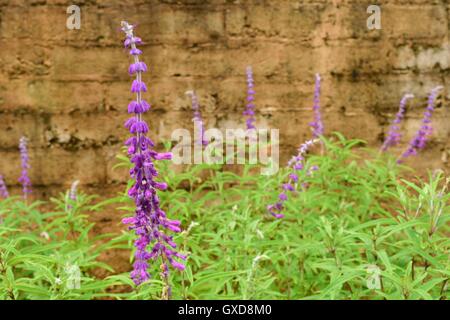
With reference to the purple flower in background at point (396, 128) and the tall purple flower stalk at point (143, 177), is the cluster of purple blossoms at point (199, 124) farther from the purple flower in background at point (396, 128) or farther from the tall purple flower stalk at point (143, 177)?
the tall purple flower stalk at point (143, 177)

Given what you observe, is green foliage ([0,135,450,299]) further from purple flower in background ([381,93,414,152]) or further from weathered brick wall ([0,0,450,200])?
weathered brick wall ([0,0,450,200])

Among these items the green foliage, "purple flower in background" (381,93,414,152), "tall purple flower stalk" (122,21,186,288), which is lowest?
the green foliage

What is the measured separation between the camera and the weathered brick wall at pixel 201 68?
13.4ft

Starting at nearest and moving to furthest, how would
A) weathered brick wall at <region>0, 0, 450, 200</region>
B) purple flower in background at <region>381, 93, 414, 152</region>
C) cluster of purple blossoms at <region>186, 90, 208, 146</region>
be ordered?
cluster of purple blossoms at <region>186, 90, 208, 146</region> < purple flower in background at <region>381, 93, 414, 152</region> < weathered brick wall at <region>0, 0, 450, 200</region>

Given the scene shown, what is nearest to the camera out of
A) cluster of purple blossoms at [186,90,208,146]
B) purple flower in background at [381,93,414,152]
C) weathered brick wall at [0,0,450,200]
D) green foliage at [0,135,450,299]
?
green foliage at [0,135,450,299]

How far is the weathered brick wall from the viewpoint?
408 centimetres

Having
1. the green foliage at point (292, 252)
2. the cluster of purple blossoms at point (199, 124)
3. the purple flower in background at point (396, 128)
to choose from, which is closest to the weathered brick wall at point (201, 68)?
the purple flower in background at point (396, 128)

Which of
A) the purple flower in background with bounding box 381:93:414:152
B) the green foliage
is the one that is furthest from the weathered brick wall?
the green foliage

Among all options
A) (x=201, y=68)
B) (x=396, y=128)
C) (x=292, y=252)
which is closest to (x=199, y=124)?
(x=201, y=68)

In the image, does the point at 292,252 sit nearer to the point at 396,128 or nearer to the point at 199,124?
the point at 199,124

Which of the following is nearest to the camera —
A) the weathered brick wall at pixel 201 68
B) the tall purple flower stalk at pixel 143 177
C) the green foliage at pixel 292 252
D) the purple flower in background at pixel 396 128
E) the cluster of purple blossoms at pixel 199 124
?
the tall purple flower stalk at pixel 143 177

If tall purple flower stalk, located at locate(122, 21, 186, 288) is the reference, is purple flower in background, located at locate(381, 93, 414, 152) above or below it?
above
